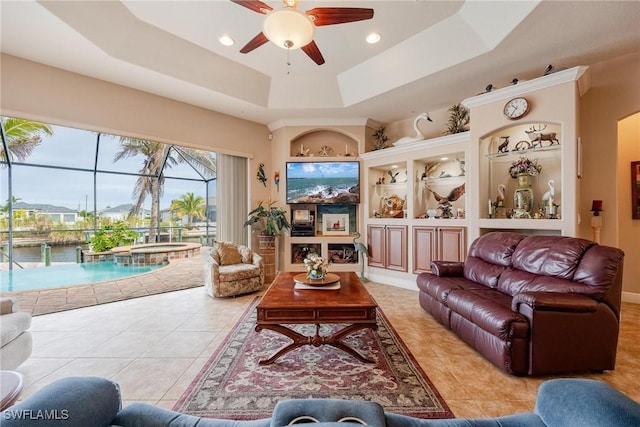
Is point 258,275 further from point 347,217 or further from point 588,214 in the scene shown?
point 588,214

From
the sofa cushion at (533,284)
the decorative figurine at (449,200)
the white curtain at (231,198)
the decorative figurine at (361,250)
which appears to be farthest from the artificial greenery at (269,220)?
the sofa cushion at (533,284)

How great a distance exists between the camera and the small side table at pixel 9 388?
1.14m

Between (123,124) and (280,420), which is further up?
(123,124)

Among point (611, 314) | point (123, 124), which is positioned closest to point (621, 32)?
point (611, 314)

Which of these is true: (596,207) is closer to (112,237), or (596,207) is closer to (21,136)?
(21,136)

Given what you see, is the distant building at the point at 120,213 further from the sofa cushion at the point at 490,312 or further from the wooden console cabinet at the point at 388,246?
the sofa cushion at the point at 490,312

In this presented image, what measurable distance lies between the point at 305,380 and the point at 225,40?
3.97 m

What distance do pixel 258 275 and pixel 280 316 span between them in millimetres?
2283

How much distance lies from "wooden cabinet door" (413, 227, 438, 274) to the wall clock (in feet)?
6.25

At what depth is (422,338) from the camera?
9.16 ft

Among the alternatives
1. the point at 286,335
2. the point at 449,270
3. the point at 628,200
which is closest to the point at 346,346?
the point at 286,335

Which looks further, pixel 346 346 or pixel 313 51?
pixel 313 51

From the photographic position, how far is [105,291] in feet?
14.7

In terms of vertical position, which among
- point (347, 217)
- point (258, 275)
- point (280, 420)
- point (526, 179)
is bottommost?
point (258, 275)
